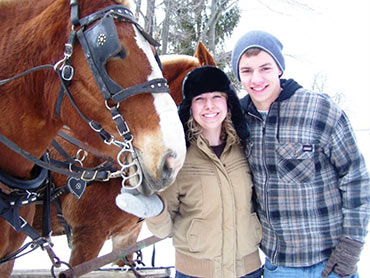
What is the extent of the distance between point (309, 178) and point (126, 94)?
967mm

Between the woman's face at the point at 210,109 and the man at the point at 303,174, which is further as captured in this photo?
the woman's face at the point at 210,109

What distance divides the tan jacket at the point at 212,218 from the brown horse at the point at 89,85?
43 cm

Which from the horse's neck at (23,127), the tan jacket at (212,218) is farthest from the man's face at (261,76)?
the horse's neck at (23,127)

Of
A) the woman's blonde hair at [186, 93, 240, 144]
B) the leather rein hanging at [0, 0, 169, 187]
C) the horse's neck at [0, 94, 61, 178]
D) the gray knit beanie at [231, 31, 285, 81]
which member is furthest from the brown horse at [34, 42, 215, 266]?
the gray knit beanie at [231, 31, 285, 81]

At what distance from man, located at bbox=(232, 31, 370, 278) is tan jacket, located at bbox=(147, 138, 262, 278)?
0.35 feet

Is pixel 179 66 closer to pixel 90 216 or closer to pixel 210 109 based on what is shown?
pixel 210 109

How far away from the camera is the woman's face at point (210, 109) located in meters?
1.80

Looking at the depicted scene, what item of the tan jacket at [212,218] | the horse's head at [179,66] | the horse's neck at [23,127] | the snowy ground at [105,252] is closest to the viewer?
the horse's neck at [23,127]

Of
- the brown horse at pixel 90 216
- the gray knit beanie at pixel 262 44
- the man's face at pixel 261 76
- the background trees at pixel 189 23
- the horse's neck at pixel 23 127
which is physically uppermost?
the background trees at pixel 189 23

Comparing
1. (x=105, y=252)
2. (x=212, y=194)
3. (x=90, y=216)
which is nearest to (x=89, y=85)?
(x=212, y=194)

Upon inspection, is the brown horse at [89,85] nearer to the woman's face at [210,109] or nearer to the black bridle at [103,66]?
the black bridle at [103,66]

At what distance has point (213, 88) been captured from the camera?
5.95ft

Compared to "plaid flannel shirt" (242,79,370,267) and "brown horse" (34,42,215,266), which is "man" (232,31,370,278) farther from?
"brown horse" (34,42,215,266)

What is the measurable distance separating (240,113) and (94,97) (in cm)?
82
